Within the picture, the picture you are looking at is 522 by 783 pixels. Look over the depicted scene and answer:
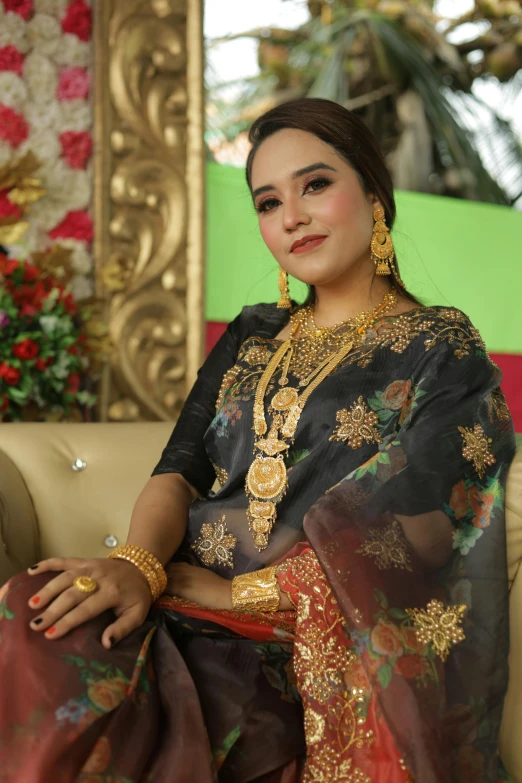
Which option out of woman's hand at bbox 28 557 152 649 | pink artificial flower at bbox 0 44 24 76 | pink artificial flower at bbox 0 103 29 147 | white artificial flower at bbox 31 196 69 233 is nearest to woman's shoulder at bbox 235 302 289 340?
woman's hand at bbox 28 557 152 649

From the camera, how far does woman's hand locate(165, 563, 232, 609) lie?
129 cm

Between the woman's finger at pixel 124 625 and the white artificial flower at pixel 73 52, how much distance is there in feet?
6.79

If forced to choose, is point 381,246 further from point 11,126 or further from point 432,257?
point 432,257

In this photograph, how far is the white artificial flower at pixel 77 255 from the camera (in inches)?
104

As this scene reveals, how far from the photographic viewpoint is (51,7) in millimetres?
2643

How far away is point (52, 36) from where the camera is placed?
2645 millimetres

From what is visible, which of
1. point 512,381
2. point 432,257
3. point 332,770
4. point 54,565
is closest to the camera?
point 332,770

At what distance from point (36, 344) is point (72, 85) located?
91 cm

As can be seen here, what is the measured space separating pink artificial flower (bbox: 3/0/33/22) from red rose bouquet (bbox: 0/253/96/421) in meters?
0.80

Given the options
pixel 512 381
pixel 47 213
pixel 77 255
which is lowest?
pixel 512 381

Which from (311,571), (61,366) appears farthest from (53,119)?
(311,571)

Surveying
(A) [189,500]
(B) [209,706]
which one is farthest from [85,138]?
(B) [209,706]

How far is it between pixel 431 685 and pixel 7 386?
1599mm

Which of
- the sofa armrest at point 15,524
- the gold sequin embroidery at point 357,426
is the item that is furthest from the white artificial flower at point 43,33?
the gold sequin embroidery at point 357,426
